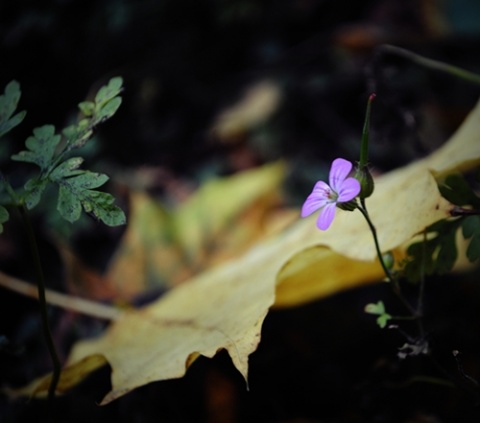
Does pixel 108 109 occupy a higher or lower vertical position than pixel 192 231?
higher

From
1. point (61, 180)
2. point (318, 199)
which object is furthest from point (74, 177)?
point (318, 199)

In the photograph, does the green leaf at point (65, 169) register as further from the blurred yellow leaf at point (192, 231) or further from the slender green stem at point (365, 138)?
the blurred yellow leaf at point (192, 231)

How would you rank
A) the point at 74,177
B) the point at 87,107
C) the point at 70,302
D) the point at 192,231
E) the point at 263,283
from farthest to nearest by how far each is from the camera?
the point at 192,231, the point at 70,302, the point at 263,283, the point at 87,107, the point at 74,177

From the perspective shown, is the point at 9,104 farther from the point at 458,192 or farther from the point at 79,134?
the point at 458,192

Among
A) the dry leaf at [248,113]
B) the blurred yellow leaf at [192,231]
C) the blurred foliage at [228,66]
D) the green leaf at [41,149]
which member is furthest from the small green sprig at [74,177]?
the dry leaf at [248,113]

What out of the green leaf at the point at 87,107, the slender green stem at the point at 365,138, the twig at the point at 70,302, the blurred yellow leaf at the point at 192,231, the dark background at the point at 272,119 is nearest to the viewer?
the slender green stem at the point at 365,138

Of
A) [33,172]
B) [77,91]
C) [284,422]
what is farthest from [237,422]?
[77,91]
